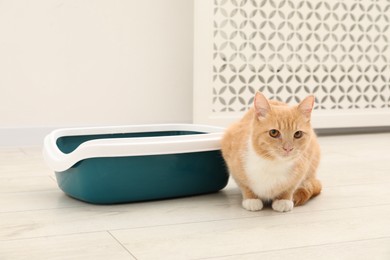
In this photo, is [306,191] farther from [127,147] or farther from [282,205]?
[127,147]

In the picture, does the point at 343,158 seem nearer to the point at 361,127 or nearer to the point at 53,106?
the point at 361,127

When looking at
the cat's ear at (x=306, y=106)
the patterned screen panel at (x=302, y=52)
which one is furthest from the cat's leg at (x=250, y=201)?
the patterned screen panel at (x=302, y=52)

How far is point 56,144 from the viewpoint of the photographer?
1.55 meters

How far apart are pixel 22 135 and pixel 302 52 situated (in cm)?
130

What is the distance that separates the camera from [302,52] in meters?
2.61

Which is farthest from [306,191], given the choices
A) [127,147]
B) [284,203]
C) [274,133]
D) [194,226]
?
[127,147]

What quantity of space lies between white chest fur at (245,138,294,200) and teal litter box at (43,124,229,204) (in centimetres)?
16

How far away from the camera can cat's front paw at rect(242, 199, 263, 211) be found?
52.2 inches

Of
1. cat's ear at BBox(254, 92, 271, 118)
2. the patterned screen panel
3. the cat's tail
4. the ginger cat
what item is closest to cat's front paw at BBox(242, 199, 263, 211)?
the ginger cat

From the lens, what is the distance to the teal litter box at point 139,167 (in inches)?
52.6

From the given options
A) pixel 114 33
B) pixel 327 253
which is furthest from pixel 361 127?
pixel 327 253

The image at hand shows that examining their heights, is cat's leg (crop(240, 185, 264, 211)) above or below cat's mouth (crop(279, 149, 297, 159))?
below

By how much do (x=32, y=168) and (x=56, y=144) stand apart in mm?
327

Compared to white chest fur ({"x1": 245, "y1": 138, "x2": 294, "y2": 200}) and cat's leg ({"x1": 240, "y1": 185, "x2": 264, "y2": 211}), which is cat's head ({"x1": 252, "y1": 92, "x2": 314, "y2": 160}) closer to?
white chest fur ({"x1": 245, "y1": 138, "x2": 294, "y2": 200})
